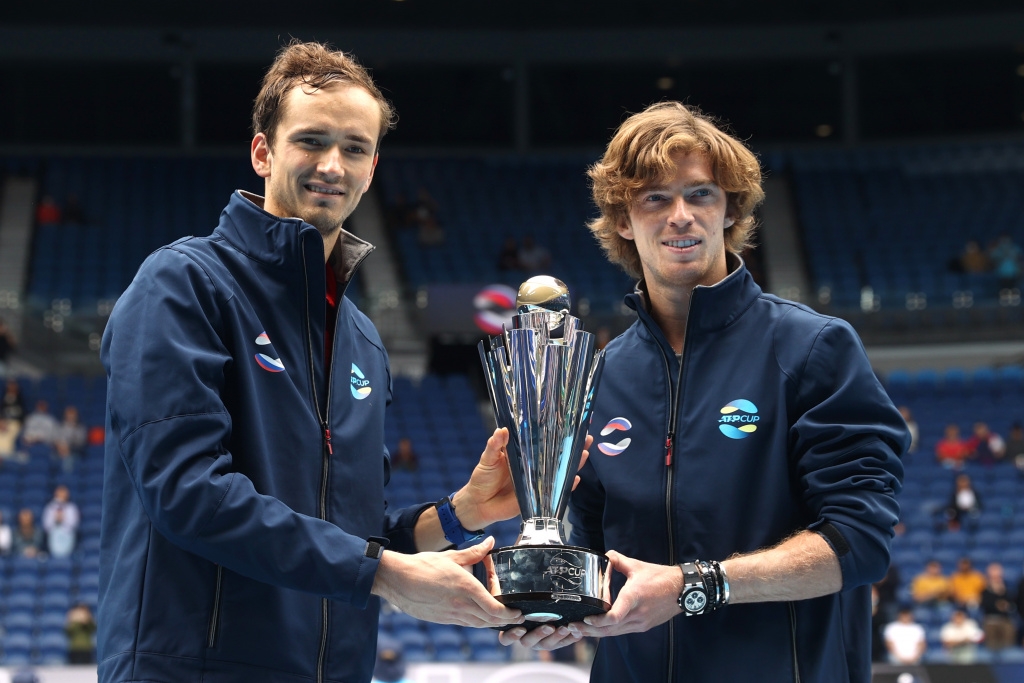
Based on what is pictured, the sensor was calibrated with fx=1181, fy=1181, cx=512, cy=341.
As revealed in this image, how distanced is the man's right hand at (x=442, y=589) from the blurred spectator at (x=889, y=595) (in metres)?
7.65

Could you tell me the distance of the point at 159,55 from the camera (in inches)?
756

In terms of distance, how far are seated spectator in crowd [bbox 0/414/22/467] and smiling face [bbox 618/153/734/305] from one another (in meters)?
10.7

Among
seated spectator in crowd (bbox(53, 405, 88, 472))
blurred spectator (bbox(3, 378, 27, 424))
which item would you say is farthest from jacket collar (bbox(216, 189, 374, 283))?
blurred spectator (bbox(3, 378, 27, 424))

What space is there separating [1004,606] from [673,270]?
774cm

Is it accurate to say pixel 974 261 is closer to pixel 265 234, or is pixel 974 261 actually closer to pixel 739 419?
pixel 739 419

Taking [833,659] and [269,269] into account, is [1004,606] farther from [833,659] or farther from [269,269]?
[269,269]

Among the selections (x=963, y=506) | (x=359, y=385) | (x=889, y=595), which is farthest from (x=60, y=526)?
Result: (x=359, y=385)

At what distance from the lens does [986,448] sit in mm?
12391

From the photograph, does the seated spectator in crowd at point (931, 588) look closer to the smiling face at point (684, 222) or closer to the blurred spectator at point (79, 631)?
the blurred spectator at point (79, 631)

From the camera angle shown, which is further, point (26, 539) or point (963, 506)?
point (963, 506)

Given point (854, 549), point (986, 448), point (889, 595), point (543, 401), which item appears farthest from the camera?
point (986, 448)

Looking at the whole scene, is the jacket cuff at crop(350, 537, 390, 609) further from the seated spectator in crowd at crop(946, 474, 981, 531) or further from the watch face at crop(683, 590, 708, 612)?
the seated spectator in crowd at crop(946, 474, 981, 531)

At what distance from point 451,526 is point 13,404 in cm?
1094

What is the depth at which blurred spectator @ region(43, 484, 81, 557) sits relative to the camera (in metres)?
10.2
